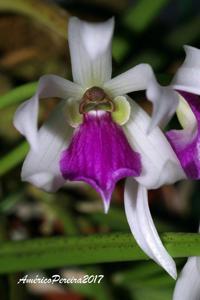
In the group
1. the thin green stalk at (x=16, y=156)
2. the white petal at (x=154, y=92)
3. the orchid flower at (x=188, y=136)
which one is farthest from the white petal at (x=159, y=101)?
the thin green stalk at (x=16, y=156)

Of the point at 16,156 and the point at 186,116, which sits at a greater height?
the point at 186,116

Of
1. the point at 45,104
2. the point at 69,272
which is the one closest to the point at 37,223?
the point at 69,272

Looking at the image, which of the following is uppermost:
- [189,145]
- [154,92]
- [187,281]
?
[154,92]

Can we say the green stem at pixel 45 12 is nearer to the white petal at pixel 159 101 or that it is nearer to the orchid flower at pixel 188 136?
the orchid flower at pixel 188 136

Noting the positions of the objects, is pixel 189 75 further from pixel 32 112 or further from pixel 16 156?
pixel 16 156

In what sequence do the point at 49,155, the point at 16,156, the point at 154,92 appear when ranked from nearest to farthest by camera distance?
the point at 154,92, the point at 49,155, the point at 16,156

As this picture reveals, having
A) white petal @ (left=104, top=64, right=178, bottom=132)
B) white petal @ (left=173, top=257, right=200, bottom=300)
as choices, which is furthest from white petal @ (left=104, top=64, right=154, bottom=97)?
white petal @ (left=173, top=257, right=200, bottom=300)

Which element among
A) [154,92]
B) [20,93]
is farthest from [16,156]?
[154,92]

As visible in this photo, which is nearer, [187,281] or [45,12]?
[187,281]
